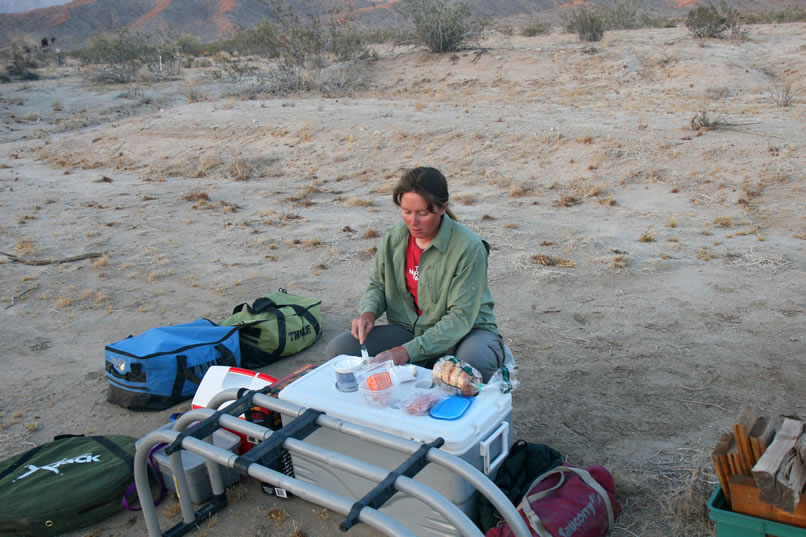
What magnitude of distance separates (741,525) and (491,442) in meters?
0.81

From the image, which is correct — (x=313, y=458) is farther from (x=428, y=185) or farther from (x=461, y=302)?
(x=428, y=185)

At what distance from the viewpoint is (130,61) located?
77.7ft

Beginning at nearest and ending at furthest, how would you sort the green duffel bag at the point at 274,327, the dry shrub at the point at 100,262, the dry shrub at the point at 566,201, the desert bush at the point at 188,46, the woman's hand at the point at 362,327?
the woman's hand at the point at 362,327
the green duffel bag at the point at 274,327
the dry shrub at the point at 100,262
the dry shrub at the point at 566,201
the desert bush at the point at 188,46

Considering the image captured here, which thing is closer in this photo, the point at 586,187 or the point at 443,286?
the point at 443,286

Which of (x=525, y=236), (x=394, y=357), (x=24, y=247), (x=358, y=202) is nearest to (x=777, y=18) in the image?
(x=358, y=202)

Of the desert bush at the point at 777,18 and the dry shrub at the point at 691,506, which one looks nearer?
the dry shrub at the point at 691,506

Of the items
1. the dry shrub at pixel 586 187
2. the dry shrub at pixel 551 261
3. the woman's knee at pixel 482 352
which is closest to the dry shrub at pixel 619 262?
the dry shrub at pixel 551 261

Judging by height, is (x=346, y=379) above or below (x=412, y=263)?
below

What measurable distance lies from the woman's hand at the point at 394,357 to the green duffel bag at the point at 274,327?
5.09 ft

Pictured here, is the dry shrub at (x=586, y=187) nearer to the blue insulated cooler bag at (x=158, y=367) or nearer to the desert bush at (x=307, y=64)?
the blue insulated cooler bag at (x=158, y=367)

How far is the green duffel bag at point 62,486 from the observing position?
2598 mm

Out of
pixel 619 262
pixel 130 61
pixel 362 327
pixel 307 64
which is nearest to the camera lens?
pixel 362 327

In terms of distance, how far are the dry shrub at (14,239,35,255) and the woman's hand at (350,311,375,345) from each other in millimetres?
5588

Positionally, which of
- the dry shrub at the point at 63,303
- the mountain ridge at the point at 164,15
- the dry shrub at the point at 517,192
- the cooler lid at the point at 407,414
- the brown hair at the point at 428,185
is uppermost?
the mountain ridge at the point at 164,15
